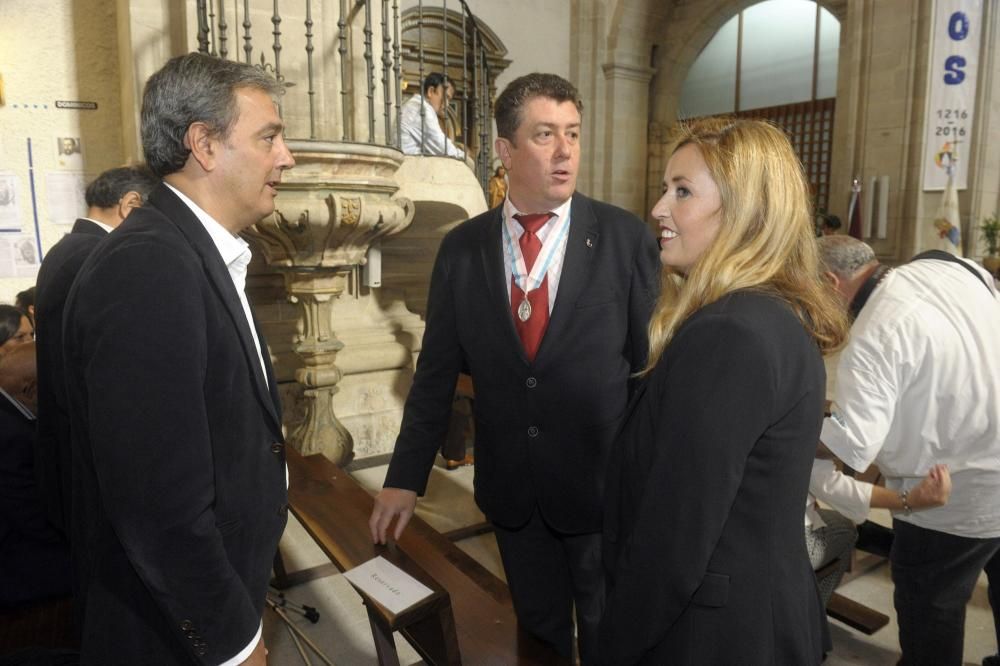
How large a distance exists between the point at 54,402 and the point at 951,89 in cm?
969

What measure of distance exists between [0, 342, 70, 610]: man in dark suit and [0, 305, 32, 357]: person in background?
63cm

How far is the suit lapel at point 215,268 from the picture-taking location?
122 cm

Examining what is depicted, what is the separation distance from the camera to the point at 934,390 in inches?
74.9

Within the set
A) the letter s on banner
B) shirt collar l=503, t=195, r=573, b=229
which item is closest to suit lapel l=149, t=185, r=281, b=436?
shirt collar l=503, t=195, r=573, b=229

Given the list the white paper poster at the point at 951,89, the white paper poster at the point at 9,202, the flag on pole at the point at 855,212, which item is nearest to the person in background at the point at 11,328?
the white paper poster at the point at 9,202

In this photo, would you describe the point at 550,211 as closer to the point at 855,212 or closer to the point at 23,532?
the point at 23,532

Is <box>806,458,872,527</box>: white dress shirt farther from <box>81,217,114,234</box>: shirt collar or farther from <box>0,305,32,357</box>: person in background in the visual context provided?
<box>0,305,32,357</box>: person in background

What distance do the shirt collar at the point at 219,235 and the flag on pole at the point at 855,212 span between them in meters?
8.97

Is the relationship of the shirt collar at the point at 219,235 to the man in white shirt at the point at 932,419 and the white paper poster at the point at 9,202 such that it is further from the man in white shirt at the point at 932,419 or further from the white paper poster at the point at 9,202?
the white paper poster at the point at 9,202

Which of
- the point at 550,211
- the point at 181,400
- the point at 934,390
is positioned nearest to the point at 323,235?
the point at 550,211

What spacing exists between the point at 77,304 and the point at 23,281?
4.10 metres

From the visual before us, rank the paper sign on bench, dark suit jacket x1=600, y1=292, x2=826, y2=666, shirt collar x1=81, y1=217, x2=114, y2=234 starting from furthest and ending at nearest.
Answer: shirt collar x1=81, y1=217, x2=114, y2=234 < the paper sign on bench < dark suit jacket x1=600, y1=292, x2=826, y2=666

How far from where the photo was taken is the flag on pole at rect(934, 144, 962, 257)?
8141 millimetres

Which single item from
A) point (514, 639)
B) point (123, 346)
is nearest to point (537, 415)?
point (514, 639)
